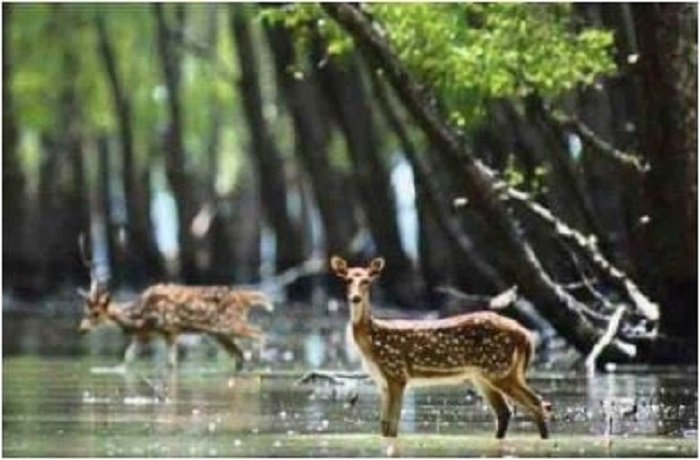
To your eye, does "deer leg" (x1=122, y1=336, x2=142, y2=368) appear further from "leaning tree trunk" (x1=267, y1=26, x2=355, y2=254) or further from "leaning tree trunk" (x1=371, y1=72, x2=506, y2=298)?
"leaning tree trunk" (x1=267, y1=26, x2=355, y2=254)

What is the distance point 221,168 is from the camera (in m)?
56.7

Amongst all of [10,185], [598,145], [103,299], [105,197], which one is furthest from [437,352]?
[105,197]

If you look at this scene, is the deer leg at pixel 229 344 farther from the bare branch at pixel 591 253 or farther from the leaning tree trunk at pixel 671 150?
the leaning tree trunk at pixel 671 150

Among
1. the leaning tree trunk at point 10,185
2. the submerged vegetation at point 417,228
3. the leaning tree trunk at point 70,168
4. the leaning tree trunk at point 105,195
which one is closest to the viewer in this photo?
the submerged vegetation at point 417,228

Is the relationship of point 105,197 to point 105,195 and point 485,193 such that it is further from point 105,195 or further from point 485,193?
point 485,193

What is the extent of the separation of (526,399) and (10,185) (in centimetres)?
3532

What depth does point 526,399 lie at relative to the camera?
12570 millimetres

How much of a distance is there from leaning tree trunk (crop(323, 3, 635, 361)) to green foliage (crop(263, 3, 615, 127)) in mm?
572

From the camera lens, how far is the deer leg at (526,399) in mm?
12547

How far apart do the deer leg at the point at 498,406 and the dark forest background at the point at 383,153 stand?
6438mm

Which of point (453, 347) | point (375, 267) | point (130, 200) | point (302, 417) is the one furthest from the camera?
point (130, 200)

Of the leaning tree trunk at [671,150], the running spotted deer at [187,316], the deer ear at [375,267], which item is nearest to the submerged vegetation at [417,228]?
the leaning tree trunk at [671,150]

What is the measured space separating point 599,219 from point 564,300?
3.80 meters

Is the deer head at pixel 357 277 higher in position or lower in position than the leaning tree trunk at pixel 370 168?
lower
